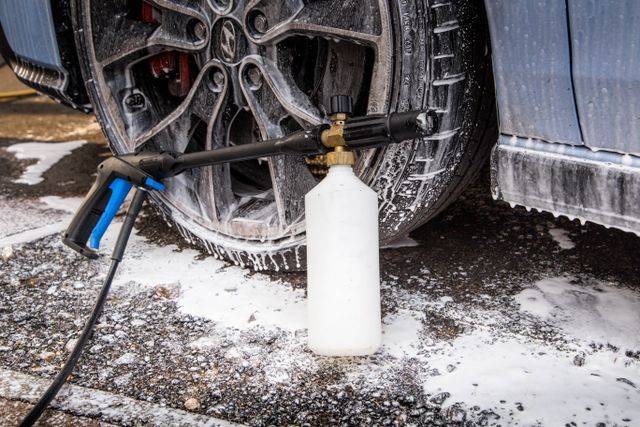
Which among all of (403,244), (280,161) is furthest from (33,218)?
(403,244)

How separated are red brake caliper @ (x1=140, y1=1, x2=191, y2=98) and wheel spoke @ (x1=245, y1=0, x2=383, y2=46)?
0.46 meters

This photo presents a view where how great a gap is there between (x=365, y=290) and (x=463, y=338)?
11.7 inches

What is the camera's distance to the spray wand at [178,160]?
166 centimetres

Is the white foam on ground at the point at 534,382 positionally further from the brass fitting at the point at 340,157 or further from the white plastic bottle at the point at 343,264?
the brass fitting at the point at 340,157

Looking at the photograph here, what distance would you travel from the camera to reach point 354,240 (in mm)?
1727

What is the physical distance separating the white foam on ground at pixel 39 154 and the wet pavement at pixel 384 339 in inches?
30.8

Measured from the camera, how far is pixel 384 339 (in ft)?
6.20

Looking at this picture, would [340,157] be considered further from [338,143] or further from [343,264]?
[343,264]

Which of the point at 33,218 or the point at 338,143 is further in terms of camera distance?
the point at 33,218

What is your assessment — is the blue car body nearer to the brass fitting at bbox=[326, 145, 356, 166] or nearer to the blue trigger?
the brass fitting at bbox=[326, 145, 356, 166]

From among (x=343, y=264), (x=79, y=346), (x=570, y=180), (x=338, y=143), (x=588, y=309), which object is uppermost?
(x=338, y=143)

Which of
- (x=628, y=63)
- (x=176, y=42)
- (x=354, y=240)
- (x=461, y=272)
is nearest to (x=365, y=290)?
(x=354, y=240)

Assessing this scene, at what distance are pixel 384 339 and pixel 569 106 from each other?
70 cm

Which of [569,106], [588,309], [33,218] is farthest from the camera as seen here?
[33,218]
